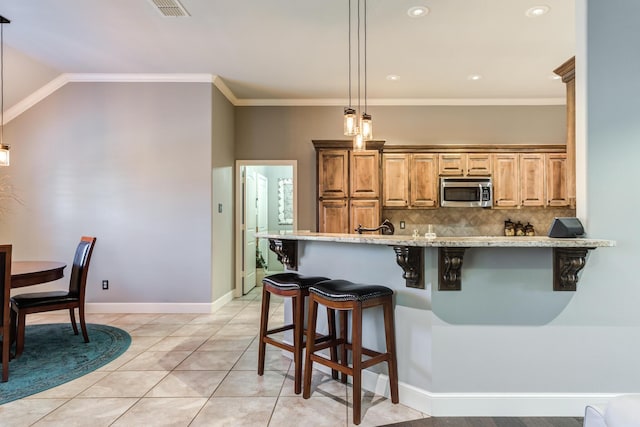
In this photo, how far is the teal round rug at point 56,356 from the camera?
2.59m

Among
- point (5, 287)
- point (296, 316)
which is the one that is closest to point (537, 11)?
point (296, 316)

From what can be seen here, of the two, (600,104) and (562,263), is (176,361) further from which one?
(600,104)

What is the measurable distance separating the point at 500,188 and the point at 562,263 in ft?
10.7

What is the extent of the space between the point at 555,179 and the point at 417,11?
3382mm

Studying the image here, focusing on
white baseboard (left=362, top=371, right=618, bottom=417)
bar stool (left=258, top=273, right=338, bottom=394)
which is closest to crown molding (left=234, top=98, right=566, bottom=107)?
bar stool (left=258, top=273, right=338, bottom=394)

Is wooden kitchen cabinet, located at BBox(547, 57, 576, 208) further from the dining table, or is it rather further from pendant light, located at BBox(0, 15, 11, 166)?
pendant light, located at BBox(0, 15, 11, 166)

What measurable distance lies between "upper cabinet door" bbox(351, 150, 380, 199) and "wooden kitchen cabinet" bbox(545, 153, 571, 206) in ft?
7.79

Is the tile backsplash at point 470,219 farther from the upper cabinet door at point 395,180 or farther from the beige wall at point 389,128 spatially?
the beige wall at point 389,128

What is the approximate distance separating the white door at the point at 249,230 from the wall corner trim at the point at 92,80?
159 cm

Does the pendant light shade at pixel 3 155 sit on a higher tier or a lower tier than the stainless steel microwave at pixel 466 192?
higher

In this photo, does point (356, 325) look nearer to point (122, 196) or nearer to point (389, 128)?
point (122, 196)

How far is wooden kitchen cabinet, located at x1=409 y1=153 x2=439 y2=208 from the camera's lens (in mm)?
5129

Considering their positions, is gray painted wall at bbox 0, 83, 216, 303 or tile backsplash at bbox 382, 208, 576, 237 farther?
tile backsplash at bbox 382, 208, 576, 237

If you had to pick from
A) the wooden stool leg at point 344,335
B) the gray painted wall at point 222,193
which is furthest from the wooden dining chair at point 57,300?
the wooden stool leg at point 344,335
